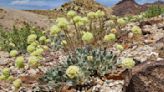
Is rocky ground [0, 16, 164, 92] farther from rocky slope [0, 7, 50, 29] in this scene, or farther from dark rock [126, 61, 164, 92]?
rocky slope [0, 7, 50, 29]

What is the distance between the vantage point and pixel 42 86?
28.3 ft

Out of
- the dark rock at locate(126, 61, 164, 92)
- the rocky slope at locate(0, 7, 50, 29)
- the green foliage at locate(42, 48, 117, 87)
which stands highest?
the dark rock at locate(126, 61, 164, 92)

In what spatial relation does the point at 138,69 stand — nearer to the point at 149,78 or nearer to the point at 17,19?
the point at 149,78

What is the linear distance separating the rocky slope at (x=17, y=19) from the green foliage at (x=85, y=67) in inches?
949

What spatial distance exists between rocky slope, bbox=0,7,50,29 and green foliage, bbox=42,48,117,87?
79.1 feet

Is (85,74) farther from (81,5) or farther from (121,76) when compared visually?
(81,5)

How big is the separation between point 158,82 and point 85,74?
2747mm

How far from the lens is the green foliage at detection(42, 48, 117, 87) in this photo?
8461 mm

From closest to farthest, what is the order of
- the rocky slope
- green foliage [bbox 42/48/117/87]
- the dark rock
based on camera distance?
the dark rock < green foliage [bbox 42/48/117/87] < the rocky slope

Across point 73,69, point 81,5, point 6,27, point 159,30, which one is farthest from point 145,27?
point 81,5

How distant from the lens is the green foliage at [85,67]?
8.46 m

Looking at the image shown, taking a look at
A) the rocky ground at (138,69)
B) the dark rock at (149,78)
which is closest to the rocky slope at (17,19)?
the rocky ground at (138,69)

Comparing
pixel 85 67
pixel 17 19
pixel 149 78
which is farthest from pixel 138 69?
pixel 17 19

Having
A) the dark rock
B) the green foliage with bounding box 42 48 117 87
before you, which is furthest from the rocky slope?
the dark rock
